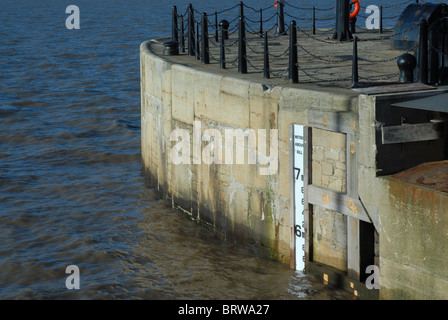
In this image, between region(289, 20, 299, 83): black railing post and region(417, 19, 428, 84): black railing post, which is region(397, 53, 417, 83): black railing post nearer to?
region(417, 19, 428, 84): black railing post

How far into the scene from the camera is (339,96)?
37.2 ft

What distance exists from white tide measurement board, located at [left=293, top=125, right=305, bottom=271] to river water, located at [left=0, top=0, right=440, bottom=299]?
1.02 ft

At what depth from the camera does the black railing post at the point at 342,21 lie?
716 inches

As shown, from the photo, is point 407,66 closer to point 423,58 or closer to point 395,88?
point 423,58

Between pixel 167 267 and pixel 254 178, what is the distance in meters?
2.04

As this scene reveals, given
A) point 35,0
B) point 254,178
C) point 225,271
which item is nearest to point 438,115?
point 254,178

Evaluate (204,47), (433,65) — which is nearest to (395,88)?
(433,65)

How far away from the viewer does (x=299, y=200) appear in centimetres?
1215

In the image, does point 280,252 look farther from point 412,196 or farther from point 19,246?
point 19,246

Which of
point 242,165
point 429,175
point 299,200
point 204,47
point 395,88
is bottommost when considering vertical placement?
point 299,200

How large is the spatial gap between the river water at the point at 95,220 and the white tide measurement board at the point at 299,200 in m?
0.31

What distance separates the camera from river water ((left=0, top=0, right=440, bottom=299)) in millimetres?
12664

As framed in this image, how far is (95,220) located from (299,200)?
17.3ft

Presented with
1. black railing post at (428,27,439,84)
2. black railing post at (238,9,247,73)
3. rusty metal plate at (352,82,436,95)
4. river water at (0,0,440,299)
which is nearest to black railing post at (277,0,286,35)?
river water at (0,0,440,299)
